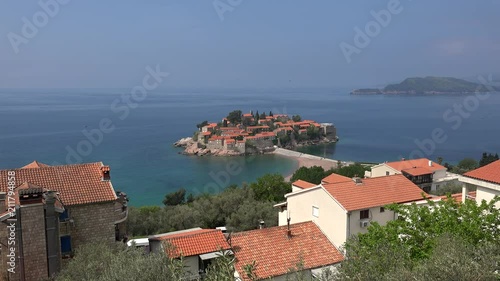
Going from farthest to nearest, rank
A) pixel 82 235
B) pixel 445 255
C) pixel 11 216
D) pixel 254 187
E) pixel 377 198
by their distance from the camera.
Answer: pixel 254 187
pixel 377 198
pixel 82 235
pixel 11 216
pixel 445 255

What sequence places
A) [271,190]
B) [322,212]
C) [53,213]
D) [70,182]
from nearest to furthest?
[53,213] < [70,182] < [322,212] < [271,190]

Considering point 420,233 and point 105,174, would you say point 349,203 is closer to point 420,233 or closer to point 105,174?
point 420,233

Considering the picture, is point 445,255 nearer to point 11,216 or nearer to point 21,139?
point 11,216

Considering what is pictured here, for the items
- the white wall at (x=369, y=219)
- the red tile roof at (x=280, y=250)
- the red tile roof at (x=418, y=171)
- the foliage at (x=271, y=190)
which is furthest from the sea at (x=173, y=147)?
the white wall at (x=369, y=219)

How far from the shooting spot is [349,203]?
12711 mm

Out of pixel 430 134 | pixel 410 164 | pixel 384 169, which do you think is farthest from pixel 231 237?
pixel 430 134

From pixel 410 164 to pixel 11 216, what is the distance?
1219 inches

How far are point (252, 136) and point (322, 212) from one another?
195 ft

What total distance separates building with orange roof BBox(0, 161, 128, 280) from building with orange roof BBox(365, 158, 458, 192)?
24.5 meters

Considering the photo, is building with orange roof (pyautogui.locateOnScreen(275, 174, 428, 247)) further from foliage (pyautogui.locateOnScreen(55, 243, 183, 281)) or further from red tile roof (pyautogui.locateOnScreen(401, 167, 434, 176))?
red tile roof (pyautogui.locateOnScreen(401, 167, 434, 176))

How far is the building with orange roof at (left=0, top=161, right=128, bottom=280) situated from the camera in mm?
9883

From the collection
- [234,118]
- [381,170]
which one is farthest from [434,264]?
[234,118]

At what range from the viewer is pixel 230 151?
68.4 m

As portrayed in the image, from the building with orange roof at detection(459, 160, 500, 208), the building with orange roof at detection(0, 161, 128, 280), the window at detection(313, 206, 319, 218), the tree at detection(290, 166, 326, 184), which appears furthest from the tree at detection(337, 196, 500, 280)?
the tree at detection(290, 166, 326, 184)
